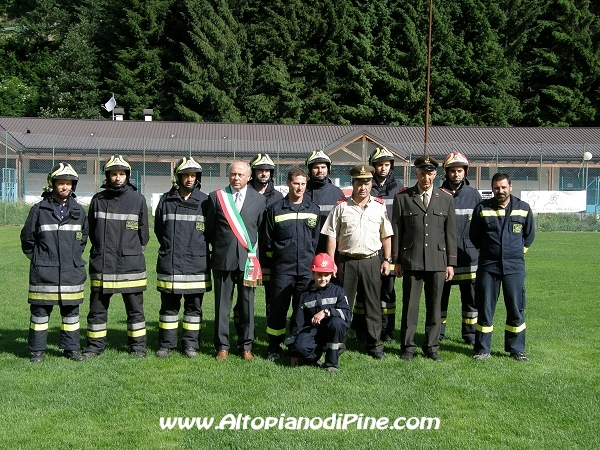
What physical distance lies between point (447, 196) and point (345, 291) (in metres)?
1.54

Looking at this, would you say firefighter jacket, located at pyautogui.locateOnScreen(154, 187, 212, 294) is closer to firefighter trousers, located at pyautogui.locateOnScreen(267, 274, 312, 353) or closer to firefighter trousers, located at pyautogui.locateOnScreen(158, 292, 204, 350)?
firefighter trousers, located at pyautogui.locateOnScreen(158, 292, 204, 350)

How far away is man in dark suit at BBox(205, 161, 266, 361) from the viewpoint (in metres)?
7.60

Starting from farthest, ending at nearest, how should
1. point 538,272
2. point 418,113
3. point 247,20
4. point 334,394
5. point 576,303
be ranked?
1. point 247,20
2. point 418,113
3. point 538,272
4. point 576,303
5. point 334,394

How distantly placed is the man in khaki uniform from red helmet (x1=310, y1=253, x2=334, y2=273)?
0.27m

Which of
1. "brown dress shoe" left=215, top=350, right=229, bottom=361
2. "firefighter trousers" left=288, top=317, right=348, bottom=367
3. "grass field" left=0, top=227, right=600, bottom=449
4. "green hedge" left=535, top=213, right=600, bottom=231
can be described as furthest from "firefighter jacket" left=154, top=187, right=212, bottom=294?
"green hedge" left=535, top=213, right=600, bottom=231

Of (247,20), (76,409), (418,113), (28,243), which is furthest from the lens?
(247,20)

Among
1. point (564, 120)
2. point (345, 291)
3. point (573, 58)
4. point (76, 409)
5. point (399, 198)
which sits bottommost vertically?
point (76, 409)

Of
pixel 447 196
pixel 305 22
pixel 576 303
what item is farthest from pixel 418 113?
pixel 447 196

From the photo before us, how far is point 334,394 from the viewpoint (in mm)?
6277

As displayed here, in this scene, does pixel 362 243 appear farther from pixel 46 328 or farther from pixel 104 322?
pixel 46 328

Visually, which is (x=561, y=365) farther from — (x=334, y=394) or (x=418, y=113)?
(x=418, y=113)

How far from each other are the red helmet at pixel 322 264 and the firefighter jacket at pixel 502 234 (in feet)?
5.96

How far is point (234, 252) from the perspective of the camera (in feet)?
24.9

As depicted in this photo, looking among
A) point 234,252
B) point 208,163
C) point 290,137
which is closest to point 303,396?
point 234,252
